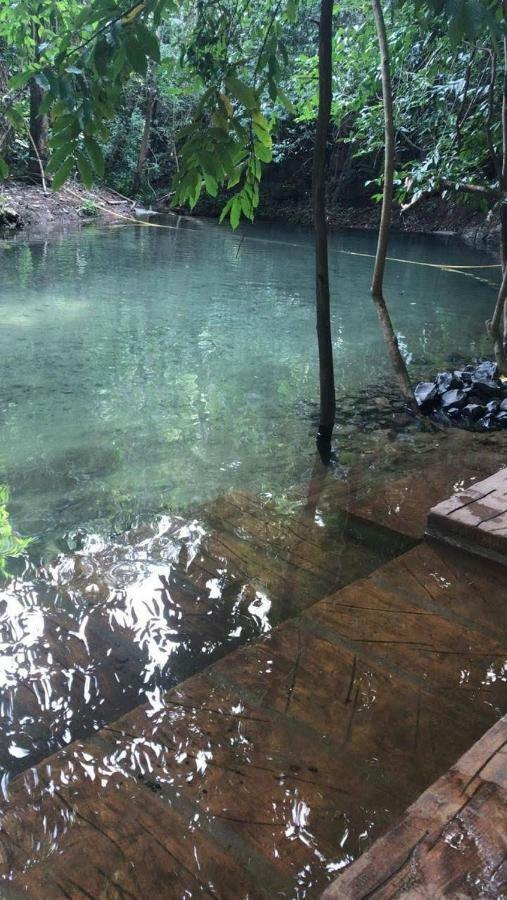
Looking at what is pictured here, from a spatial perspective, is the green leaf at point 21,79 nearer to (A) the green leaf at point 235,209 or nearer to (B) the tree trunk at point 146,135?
(A) the green leaf at point 235,209

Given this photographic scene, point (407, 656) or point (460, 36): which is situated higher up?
point (460, 36)

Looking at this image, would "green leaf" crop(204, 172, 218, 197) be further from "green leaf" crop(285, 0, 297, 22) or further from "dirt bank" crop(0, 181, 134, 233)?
"dirt bank" crop(0, 181, 134, 233)

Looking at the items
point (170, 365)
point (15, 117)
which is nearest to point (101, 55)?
point (15, 117)

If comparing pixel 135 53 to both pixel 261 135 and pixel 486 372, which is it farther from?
pixel 486 372

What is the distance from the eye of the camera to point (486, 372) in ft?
18.7

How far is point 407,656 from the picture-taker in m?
2.14

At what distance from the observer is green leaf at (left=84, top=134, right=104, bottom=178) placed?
5.79ft

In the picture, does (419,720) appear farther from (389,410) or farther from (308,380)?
(308,380)

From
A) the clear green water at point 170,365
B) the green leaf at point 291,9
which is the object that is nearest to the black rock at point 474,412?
the clear green water at point 170,365

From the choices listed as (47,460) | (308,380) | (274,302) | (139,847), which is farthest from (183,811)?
(274,302)

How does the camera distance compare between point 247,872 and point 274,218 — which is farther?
point 274,218

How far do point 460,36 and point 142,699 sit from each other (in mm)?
1899

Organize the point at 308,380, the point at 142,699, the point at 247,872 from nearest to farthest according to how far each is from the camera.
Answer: the point at 247,872 → the point at 142,699 → the point at 308,380

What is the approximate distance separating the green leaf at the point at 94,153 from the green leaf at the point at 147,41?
252 millimetres
